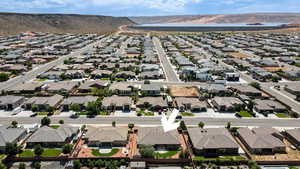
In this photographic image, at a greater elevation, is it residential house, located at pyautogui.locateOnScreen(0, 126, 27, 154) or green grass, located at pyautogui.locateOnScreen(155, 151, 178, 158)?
residential house, located at pyautogui.locateOnScreen(0, 126, 27, 154)

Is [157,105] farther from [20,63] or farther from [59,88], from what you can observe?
[20,63]

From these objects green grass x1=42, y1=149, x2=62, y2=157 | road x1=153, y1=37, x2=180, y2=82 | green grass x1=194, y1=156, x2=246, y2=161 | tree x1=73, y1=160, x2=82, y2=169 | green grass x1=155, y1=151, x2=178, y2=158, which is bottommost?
green grass x1=194, y1=156, x2=246, y2=161

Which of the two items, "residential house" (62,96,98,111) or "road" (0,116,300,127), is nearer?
"road" (0,116,300,127)

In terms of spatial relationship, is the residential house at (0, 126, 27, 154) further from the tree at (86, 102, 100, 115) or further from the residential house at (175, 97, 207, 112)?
the residential house at (175, 97, 207, 112)

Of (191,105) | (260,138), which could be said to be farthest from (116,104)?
(260,138)

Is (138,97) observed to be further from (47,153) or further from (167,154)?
(47,153)

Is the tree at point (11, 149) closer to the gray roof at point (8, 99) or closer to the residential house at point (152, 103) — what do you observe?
the gray roof at point (8, 99)

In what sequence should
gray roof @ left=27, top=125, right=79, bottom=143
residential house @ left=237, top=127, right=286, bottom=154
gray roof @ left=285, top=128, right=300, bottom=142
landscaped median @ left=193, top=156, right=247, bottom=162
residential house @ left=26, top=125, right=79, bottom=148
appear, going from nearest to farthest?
landscaped median @ left=193, top=156, right=247, bottom=162
residential house @ left=237, top=127, right=286, bottom=154
residential house @ left=26, top=125, right=79, bottom=148
gray roof @ left=27, top=125, right=79, bottom=143
gray roof @ left=285, top=128, right=300, bottom=142

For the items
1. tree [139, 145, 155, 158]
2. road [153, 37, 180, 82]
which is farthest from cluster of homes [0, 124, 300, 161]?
road [153, 37, 180, 82]
